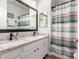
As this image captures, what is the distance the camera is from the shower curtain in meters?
2.56

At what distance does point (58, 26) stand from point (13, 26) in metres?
1.60

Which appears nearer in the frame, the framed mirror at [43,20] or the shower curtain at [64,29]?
the shower curtain at [64,29]

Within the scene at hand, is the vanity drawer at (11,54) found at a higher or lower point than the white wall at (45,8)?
lower

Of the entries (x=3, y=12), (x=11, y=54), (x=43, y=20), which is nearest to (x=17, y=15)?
(x=3, y=12)

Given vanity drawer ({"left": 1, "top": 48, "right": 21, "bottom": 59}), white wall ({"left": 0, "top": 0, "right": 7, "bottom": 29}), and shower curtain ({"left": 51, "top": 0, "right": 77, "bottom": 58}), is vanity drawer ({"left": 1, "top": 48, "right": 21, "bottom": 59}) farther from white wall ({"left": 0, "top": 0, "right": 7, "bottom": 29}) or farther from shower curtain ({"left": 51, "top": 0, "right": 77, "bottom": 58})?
shower curtain ({"left": 51, "top": 0, "right": 77, "bottom": 58})

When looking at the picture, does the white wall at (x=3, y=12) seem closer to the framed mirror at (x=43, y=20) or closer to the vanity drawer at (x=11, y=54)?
the vanity drawer at (x=11, y=54)

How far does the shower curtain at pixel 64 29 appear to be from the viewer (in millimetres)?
2561

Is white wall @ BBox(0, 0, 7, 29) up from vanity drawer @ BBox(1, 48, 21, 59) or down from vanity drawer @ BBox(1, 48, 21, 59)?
up

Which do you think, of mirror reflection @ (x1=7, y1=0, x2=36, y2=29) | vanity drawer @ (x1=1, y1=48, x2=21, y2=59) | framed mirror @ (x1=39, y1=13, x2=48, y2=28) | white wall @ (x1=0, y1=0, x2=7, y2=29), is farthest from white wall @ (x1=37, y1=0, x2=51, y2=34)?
vanity drawer @ (x1=1, y1=48, x2=21, y2=59)

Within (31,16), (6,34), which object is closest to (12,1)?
(6,34)

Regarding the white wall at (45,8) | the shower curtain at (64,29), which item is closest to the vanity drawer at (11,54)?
the shower curtain at (64,29)

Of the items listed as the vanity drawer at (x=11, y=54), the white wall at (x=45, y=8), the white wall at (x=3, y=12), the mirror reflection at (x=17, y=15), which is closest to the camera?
the vanity drawer at (x=11, y=54)

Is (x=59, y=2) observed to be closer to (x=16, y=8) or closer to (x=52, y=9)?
(x=52, y=9)

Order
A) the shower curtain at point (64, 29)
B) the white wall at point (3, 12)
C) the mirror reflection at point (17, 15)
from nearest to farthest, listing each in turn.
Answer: the white wall at point (3, 12), the mirror reflection at point (17, 15), the shower curtain at point (64, 29)
